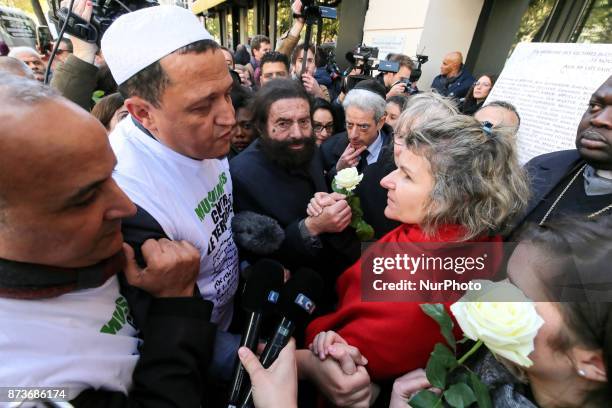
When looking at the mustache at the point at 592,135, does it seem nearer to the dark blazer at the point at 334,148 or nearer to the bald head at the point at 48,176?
the dark blazer at the point at 334,148

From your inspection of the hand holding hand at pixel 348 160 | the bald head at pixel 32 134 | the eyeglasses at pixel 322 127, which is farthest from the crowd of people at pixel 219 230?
the eyeglasses at pixel 322 127

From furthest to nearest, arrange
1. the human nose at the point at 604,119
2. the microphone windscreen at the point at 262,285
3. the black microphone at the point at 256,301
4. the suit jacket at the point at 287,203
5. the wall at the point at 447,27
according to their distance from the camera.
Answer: the wall at the point at 447,27
the suit jacket at the point at 287,203
the human nose at the point at 604,119
the microphone windscreen at the point at 262,285
the black microphone at the point at 256,301

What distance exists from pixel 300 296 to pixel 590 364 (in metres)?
0.90

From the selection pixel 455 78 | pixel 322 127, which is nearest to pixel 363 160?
pixel 322 127

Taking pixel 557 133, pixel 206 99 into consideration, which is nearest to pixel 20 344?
pixel 206 99

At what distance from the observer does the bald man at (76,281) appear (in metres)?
0.68

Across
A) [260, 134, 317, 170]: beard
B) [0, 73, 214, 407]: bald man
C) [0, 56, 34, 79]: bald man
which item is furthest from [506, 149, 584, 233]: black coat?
[0, 56, 34, 79]: bald man

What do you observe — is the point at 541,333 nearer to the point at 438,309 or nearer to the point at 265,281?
the point at 438,309

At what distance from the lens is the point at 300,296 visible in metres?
1.28

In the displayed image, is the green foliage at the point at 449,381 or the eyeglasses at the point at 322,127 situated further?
the eyeglasses at the point at 322,127

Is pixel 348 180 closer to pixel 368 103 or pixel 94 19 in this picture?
pixel 368 103

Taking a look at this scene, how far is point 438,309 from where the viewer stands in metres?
0.93

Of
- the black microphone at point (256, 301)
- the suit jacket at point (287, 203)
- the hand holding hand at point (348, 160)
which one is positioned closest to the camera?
the black microphone at point (256, 301)

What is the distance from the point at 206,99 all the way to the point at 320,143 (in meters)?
2.72
